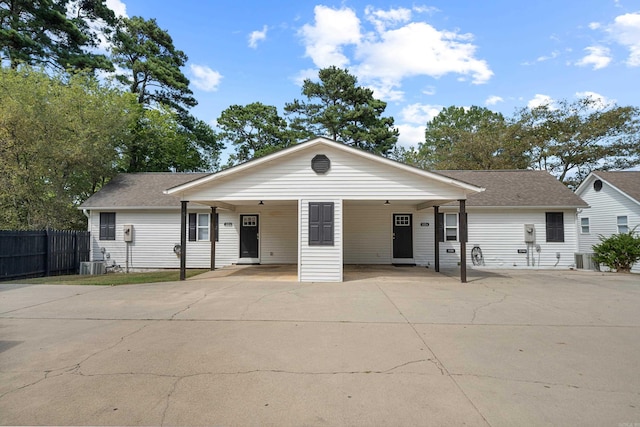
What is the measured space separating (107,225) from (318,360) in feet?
46.8

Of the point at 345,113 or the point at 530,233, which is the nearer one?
the point at 530,233

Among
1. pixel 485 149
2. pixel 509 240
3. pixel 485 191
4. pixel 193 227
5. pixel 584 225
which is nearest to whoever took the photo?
pixel 509 240

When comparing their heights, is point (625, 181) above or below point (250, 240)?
above

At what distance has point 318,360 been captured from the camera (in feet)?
13.5

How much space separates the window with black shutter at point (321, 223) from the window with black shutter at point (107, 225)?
9.65 meters

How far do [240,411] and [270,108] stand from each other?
31.6 meters

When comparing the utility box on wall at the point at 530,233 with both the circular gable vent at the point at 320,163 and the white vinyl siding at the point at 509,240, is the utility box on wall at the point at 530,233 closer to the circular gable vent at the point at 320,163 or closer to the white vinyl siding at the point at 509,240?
the white vinyl siding at the point at 509,240

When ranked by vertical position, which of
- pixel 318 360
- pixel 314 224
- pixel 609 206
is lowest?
pixel 318 360

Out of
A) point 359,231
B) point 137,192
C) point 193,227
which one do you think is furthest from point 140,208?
point 359,231

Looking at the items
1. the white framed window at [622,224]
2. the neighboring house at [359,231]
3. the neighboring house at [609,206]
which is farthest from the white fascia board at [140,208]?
the white framed window at [622,224]

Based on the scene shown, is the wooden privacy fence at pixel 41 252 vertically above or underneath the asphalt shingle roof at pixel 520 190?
underneath

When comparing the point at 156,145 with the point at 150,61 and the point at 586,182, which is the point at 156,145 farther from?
the point at 586,182

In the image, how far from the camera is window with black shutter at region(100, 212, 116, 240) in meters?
15.1

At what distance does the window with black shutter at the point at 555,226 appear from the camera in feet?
48.2
